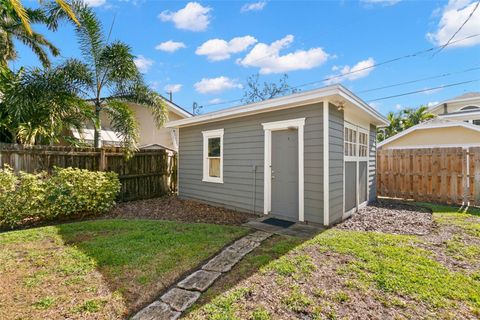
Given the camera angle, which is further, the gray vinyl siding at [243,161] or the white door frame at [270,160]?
the white door frame at [270,160]

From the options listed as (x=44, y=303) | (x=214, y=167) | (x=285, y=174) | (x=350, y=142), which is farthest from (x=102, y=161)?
(x=350, y=142)

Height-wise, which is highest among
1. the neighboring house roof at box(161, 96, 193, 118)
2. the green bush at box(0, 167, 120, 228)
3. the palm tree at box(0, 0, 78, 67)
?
the palm tree at box(0, 0, 78, 67)

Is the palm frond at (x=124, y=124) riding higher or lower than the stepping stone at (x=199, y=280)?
higher

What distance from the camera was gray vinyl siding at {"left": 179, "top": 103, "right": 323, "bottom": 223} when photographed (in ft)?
16.4

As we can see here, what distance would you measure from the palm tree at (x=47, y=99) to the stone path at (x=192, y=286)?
588 cm

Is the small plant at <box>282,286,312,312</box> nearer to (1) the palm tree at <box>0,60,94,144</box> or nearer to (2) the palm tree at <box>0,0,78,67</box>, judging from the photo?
(1) the palm tree at <box>0,60,94,144</box>

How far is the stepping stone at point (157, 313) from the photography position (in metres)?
2.19

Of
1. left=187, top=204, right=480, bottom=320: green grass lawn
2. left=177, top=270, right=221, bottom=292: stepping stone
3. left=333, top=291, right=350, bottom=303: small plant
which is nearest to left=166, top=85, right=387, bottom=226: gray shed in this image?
left=187, top=204, right=480, bottom=320: green grass lawn

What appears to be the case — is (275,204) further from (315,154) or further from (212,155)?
(212,155)

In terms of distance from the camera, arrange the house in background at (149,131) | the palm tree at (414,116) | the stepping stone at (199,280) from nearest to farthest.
A: the stepping stone at (199,280) < the house in background at (149,131) < the palm tree at (414,116)

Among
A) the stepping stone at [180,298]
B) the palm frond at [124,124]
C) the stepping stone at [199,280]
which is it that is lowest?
the stepping stone at [180,298]

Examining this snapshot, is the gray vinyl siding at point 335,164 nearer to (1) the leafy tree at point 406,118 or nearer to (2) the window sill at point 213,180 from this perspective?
(2) the window sill at point 213,180

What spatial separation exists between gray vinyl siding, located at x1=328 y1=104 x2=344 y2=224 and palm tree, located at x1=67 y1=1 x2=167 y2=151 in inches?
213

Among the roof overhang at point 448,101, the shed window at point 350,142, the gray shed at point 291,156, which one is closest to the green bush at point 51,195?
the gray shed at point 291,156
